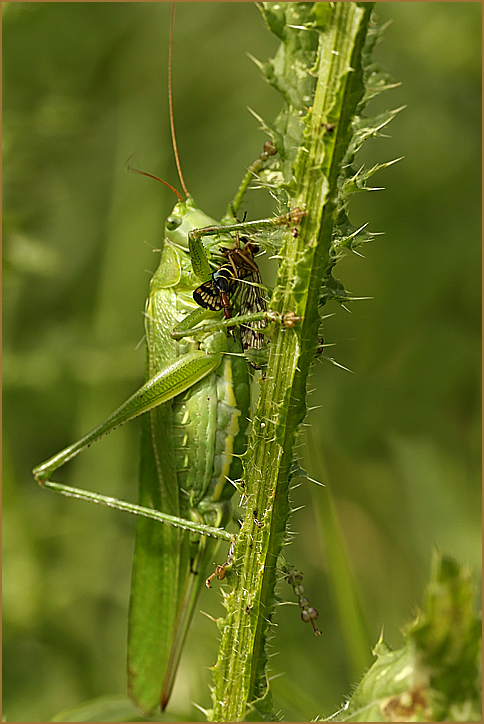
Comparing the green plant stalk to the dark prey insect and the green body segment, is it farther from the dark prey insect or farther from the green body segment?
the green body segment

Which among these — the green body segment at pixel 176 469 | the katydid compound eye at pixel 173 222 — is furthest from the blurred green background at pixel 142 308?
the katydid compound eye at pixel 173 222

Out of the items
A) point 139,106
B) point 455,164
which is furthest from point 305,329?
point 139,106

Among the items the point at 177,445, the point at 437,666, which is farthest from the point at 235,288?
the point at 437,666

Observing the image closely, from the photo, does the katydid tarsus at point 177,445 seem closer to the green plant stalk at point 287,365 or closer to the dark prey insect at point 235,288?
the dark prey insect at point 235,288

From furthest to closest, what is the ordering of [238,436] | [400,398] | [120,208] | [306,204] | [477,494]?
[120,208] < [400,398] < [477,494] < [238,436] < [306,204]

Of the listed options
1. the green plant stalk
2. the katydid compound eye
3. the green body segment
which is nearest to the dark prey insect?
the green body segment

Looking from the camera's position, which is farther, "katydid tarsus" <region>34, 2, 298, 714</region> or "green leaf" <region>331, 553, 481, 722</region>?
"katydid tarsus" <region>34, 2, 298, 714</region>

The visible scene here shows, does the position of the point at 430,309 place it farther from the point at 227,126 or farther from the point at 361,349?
the point at 227,126

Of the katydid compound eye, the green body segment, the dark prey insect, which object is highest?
the katydid compound eye
